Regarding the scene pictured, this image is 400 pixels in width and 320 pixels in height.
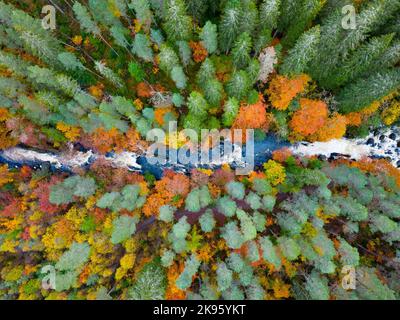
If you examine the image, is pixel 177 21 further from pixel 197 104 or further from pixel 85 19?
pixel 85 19

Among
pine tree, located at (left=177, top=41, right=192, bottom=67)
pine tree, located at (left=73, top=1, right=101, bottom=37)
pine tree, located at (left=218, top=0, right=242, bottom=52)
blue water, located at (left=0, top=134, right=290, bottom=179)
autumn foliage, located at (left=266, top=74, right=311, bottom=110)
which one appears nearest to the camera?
pine tree, located at (left=218, top=0, right=242, bottom=52)

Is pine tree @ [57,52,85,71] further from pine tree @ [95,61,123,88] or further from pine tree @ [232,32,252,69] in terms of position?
pine tree @ [232,32,252,69]

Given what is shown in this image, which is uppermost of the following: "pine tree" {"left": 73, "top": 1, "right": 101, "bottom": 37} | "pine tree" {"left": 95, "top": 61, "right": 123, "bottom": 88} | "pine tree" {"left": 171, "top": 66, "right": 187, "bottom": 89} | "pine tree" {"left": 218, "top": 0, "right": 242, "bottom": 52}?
"pine tree" {"left": 73, "top": 1, "right": 101, "bottom": 37}

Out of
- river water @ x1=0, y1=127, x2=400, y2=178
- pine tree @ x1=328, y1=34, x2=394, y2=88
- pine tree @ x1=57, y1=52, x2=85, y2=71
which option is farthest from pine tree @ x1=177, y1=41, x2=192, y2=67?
pine tree @ x1=328, y1=34, x2=394, y2=88

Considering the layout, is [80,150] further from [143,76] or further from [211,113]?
[211,113]

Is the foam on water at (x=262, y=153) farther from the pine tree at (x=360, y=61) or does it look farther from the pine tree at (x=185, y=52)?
the pine tree at (x=185, y=52)

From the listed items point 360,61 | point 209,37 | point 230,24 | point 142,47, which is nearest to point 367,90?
point 360,61

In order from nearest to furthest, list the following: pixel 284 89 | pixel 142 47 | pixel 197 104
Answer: pixel 197 104 < pixel 142 47 < pixel 284 89
